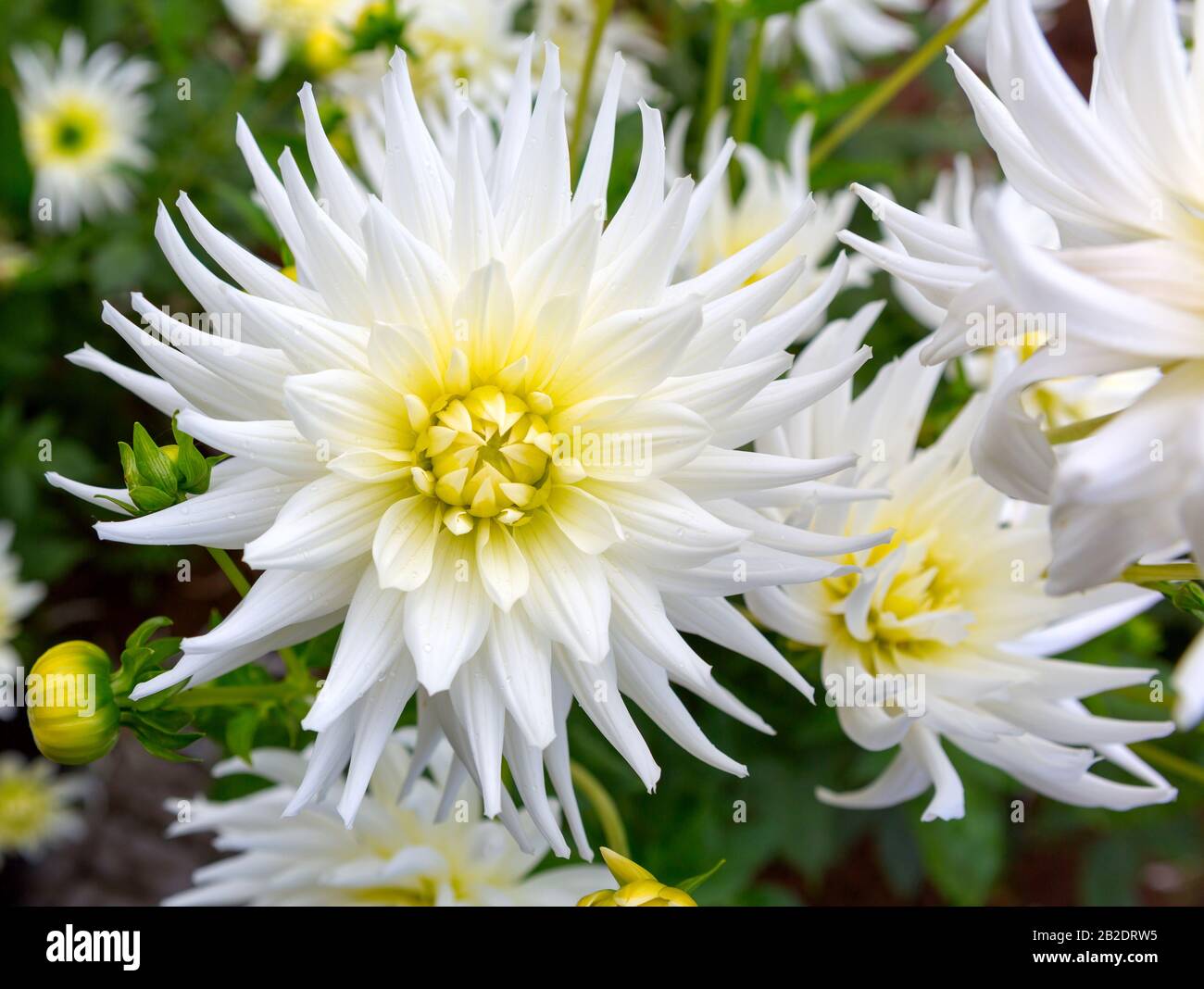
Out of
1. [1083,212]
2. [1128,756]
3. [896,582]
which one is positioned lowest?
[1128,756]

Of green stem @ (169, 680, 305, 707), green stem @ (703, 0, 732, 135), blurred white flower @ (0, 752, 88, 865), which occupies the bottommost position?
blurred white flower @ (0, 752, 88, 865)

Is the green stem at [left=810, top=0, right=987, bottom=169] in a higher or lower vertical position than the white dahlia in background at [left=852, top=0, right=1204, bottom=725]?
higher

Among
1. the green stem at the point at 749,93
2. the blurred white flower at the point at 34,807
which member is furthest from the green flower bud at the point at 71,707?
Answer: the blurred white flower at the point at 34,807

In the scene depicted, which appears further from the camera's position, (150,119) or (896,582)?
(150,119)

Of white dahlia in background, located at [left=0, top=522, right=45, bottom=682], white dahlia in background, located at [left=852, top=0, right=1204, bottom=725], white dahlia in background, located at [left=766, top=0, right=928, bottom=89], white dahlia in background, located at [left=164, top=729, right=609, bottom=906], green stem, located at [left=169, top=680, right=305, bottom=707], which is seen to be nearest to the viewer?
white dahlia in background, located at [left=852, top=0, right=1204, bottom=725]

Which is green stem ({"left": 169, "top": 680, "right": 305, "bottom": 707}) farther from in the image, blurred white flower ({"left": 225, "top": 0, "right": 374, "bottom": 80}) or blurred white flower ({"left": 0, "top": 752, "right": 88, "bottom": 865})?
blurred white flower ({"left": 0, "top": 752, "right": 88, "bottom": 865})

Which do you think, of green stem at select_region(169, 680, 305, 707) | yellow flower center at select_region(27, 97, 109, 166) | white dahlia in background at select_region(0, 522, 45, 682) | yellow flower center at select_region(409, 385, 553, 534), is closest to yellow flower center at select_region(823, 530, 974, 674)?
yellow flower center at select_region(409, 385, 553, 534)
